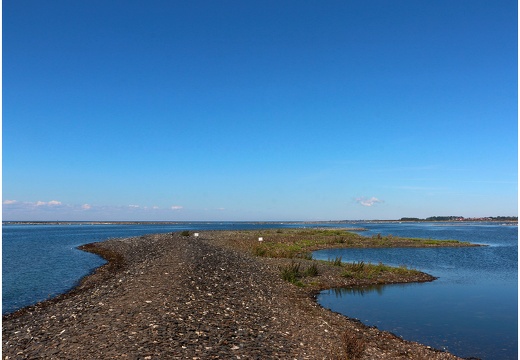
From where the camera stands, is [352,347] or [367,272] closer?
[352,347]

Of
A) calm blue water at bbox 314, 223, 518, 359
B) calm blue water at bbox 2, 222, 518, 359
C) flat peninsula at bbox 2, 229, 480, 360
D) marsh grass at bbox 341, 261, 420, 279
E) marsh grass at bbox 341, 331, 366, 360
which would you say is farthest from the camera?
marsh grass at bbox 341, 261, 420, 279

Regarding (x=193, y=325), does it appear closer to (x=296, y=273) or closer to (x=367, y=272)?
(x=296, y=273)

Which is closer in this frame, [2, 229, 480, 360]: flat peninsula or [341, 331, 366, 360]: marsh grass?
[2, 229, 480, 360]: flat peninsula

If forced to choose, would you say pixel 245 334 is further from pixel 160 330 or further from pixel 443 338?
pixel 443 338

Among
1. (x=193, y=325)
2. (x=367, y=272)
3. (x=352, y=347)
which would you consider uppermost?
(x=193, y=325)

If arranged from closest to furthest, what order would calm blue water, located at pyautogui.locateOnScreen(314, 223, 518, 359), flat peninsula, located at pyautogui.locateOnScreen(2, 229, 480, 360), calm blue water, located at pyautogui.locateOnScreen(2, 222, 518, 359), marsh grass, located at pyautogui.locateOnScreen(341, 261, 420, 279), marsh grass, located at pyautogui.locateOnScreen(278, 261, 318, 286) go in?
flat peninsula, located at pyautogui.locateOnScreen(2, 229, 480, 360) → calm blue water, located at pyautogui.locateOnScreen(314, 223, 518, 359) → calm blue water, located at pyautogui.locateOnScreen(2, 222, 518, 359) → marsh grass, located at pyautogui.locateOnScreen(278, 261, 318, 286) → marsh grass, located at pyautogui.locateOnScreen(341, 261, 420, 279)

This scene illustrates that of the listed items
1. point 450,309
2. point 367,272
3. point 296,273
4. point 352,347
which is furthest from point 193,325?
point 367,272

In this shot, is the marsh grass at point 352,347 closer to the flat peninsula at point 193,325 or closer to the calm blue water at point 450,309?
the flat peninsula at point 193,325

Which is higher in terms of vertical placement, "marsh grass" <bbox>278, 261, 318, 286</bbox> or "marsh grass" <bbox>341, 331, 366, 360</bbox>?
"marsh grass" <bbox>278, 261, 318, 286</bbox>

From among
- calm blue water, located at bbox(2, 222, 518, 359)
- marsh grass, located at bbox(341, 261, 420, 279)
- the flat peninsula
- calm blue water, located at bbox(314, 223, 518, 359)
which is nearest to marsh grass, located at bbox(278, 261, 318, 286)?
the flat peninsula

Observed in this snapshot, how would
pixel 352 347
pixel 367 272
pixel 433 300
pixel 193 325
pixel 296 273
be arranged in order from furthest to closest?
1. pixel 367 272
2. pixel 296 273
3. pixel 433 300
4. pixel 193 325
5. pixel 352 347

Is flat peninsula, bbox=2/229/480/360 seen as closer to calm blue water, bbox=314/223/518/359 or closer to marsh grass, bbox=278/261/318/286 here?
calm blue water, bbox=314/223/518/359

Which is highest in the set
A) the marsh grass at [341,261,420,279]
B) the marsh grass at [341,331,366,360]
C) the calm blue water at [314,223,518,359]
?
→ the marsh grass at [341,261,420,279]

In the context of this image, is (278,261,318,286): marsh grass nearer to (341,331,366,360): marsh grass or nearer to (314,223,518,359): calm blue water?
(314,223,518,359): calm blue water
